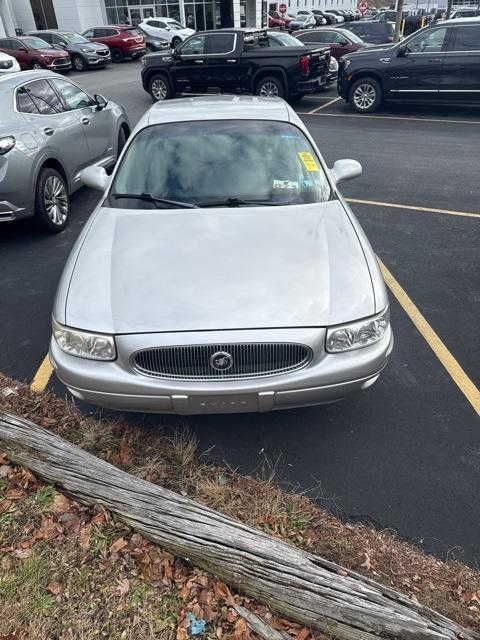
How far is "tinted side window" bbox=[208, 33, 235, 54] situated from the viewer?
39.1ft

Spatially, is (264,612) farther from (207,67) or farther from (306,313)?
(207,67)

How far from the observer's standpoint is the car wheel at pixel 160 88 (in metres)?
13.1

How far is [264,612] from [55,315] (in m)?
1.87

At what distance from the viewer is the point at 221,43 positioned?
1202cm

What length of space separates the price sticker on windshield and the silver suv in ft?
10.4

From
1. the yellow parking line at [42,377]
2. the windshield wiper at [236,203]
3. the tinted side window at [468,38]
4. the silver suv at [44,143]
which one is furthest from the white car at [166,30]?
the yellow parking line at [42,377]

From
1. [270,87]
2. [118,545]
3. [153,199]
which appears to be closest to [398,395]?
[118,545]

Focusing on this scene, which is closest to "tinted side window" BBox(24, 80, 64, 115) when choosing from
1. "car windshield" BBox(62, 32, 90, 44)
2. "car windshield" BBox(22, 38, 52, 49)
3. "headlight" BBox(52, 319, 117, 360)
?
"headlight" BBox(52, 319, 117, 360)

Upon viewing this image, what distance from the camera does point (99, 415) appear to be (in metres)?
3.29

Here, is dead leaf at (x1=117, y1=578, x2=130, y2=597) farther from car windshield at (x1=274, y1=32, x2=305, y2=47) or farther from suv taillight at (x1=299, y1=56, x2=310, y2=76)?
car windshield at (x1=274, y1=32, x2=305, y2=47)

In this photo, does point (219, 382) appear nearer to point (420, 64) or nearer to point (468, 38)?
point (420, 64)

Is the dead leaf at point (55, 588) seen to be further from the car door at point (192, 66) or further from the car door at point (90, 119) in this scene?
the car door at point (192, 66)

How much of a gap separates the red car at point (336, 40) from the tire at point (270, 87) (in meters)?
6.03

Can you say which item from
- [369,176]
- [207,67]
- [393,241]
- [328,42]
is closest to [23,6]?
[328,42]
